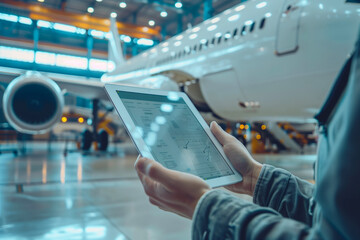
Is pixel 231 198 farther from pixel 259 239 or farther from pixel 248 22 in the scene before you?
pixel 248 22

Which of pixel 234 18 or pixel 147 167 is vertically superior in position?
pixel 234 18

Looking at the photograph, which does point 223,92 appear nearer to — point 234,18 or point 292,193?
point 234,18

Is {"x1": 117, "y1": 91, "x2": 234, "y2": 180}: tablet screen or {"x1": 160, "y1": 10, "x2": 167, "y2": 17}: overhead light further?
{"x1": 160, "y1": 10, "x2": 167, "y2": 17}: overhead light

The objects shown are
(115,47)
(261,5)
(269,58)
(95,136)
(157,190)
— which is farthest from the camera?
(115,47)

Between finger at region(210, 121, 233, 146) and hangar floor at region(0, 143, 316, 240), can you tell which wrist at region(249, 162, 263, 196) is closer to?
finger at region(210, 121, 233, 146)

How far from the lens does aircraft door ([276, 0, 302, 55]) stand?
2586 mm

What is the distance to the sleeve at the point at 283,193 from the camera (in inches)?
28.1

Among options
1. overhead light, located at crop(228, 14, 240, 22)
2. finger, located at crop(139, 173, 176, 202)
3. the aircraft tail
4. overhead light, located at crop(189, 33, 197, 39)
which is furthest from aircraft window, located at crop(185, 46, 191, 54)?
the aircraft tail

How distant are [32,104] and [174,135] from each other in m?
3.66

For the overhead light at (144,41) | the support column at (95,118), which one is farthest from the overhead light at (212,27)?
the support column at (95,118)

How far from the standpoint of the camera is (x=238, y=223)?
45 centimetres

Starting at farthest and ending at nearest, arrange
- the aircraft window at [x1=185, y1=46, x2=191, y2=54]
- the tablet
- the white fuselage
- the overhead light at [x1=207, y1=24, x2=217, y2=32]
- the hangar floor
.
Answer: the aircraft window at [x1=185, y1=46, x2=191, y2=54], the overhead light at [x1=207, y1=24, x2=217, y2=32], the white fuselage, the hangar floor, the tablet

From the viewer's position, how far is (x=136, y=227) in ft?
5.39

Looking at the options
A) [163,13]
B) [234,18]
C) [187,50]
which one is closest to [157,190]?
[234,18]
